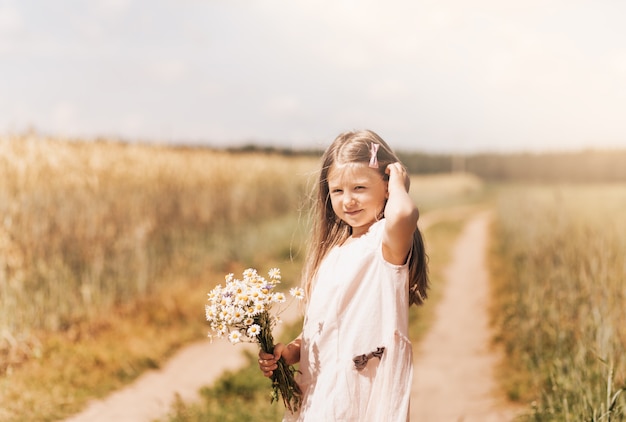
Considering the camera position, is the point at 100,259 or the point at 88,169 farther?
the point at 88,169

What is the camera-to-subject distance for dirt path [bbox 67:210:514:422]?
18.1 feet

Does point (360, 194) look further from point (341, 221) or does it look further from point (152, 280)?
point (152, 280)

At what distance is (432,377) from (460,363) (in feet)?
2.02

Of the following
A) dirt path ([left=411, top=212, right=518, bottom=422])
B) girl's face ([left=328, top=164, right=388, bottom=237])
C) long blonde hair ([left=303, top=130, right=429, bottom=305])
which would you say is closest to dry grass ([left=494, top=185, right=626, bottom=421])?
dirt path ([left=411, top=212, right=518, bottom=422])

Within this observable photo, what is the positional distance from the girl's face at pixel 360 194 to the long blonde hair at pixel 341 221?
4cm

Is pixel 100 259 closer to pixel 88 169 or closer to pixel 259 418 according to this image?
pixel 88 169

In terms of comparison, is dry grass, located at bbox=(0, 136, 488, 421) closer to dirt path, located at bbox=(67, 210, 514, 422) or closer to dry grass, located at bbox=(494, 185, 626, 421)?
dirt path, located at bbox=(67, 210, 514, 422)

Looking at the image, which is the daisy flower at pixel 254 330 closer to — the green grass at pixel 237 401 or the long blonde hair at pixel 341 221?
the long blonde hair at pixel 341 221

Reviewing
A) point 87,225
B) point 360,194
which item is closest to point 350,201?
point 360,194

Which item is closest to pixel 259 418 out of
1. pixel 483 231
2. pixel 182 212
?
pixel 182 212

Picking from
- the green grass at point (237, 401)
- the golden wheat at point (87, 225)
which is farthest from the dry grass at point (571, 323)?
the golden wheat at point (87, 225)

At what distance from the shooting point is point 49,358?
21.3 feet

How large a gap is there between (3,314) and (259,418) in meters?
3.22

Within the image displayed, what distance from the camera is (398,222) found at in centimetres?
224
